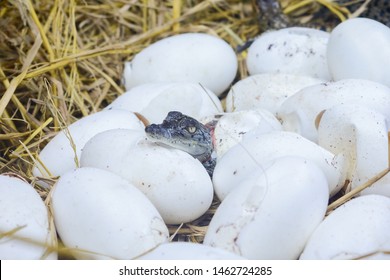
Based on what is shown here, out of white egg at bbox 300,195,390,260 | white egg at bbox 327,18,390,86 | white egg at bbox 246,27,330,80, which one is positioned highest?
white egg at bbox 327,18,390,86

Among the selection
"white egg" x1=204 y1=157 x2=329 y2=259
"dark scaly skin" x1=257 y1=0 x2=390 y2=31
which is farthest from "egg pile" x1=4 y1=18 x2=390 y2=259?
"dark scaly skin" x1=257 y1=0 x2=390 y2=31

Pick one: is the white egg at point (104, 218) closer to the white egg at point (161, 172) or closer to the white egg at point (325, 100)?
the white egg at point (161, 172)

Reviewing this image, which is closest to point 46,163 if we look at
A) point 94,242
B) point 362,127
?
point 94,242

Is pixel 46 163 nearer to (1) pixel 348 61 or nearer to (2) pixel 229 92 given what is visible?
(2) pixel 229 92

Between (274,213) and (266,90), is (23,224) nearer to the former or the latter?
(274,213)

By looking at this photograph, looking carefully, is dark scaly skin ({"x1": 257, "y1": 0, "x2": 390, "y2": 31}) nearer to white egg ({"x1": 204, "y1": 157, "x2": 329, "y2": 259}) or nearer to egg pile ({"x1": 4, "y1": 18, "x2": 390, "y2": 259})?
egg pile ({"x1": 4, "y1": 18, "x2": 390, "y2": 259})

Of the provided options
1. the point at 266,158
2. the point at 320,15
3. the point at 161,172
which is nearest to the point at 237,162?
the point at 266,158
